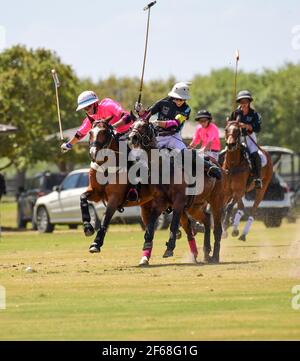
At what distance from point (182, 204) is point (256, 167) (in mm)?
7070

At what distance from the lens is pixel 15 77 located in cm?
5262

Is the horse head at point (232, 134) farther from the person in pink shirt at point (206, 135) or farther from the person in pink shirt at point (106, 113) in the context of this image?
the person in pink shirt at point (106, 113)

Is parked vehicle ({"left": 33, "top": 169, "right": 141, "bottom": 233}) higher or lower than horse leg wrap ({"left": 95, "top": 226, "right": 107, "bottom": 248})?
lower

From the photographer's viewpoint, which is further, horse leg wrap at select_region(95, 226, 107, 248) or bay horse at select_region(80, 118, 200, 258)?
horse leg wrap at select_region(95, 226, 107, 248)

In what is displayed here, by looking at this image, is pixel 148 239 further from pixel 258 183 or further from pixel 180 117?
pixel 258 183

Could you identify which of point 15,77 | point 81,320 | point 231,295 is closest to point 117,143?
point 231,295

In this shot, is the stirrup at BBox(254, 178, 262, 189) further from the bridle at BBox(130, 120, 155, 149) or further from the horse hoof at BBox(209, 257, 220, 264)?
the bridle at BBox(130, 120, 155, 149)

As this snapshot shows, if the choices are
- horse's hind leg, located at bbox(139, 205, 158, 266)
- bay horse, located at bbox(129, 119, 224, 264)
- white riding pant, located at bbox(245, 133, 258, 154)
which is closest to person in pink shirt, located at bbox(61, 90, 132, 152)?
bay horse, located at bbox(129, 119, 224, 264)

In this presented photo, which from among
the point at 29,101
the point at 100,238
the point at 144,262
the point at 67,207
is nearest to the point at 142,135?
the point at 100,238

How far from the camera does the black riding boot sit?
28.4 meters

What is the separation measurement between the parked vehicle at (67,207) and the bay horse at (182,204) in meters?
15.4

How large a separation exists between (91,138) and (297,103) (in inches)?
3085

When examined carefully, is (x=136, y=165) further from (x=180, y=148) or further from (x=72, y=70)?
(x=72, y=70)

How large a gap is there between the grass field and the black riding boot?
2.48 meters
